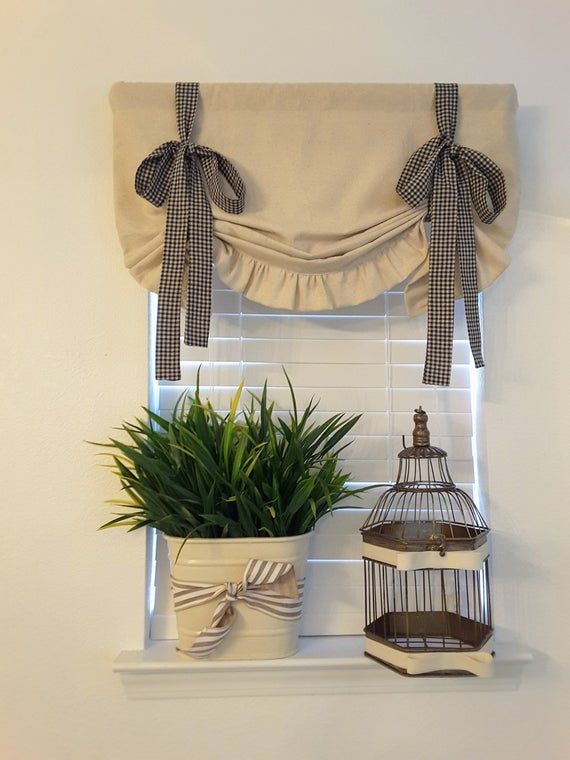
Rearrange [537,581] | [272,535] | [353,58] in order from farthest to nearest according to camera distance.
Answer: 1. [353,58]
2. [537,581]
3. [272,535]

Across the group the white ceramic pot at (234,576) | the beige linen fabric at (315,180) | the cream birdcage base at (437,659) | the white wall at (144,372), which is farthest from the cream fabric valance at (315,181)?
the cream birdcage base at (437,659)

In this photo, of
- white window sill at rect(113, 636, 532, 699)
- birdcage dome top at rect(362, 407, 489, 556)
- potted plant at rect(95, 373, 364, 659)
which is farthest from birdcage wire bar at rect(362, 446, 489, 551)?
white window sill at rect(113, 636, 532, 699)

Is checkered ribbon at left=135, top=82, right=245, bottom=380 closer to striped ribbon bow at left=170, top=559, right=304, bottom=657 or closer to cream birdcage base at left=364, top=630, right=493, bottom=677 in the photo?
striped ribbon bow at left=170, top=559, right=304, bottom=657

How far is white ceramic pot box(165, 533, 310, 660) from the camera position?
114 centimetres

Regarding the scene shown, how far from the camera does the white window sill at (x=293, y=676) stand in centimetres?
117

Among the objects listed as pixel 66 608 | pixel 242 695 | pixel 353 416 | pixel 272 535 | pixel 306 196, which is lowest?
pixel 242 695

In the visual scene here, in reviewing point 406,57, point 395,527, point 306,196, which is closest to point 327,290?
point 306,196

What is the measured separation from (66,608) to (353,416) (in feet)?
2.20

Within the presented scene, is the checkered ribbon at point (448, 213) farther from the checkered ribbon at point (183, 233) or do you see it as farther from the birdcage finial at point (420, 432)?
the checkered ribbon at point (183, 233)

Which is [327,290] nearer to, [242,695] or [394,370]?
[394,370]

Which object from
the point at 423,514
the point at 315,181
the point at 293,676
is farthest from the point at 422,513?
the point at 315,181

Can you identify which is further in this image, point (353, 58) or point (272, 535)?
point (353, 58)

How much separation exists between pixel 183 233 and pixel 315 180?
0.91 feet

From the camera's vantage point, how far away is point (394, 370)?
53.4 inches
